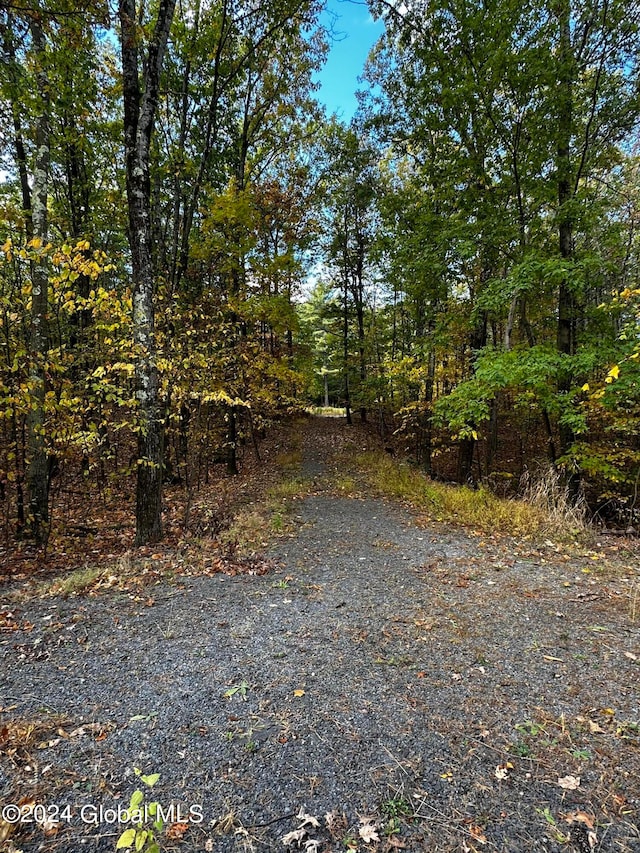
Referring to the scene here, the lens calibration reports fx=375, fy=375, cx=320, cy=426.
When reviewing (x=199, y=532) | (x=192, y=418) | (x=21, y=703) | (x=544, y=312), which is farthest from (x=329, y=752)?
(x=544, y=312)

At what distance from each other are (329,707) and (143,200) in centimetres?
569

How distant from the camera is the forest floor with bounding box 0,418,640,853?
1685mm

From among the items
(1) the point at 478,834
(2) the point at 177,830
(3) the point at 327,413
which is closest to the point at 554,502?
(1) the point at 478,834

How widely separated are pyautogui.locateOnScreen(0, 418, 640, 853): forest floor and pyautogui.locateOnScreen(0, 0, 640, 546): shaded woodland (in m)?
2.28

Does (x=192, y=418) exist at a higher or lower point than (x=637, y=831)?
higher

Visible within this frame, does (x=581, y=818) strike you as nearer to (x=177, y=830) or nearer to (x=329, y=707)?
(x=329, y=707)

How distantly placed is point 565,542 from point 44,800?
19.7ft

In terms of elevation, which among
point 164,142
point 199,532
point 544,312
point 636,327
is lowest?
point 199,532

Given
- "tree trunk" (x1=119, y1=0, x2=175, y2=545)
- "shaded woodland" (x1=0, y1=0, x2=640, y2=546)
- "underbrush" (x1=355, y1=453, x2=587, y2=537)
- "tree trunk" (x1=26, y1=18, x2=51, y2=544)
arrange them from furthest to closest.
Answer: "underbrush" (x1=355, y1=453, x2=587, y2=537) < "tree trunk" (x1=26, y1=18, x2=51, y2=544) < "shaded woodland" (x1=0, y1=0, x2=640, y2=546) < "tree trunk" (x1=119, y1=0, x2=175, y2=545)

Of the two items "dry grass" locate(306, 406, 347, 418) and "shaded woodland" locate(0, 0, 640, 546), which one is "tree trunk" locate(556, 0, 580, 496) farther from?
"dry grass" locate(306, 406, 347, 418)

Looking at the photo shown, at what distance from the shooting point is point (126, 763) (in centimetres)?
196

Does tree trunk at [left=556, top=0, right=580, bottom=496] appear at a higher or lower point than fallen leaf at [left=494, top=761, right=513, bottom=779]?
higher

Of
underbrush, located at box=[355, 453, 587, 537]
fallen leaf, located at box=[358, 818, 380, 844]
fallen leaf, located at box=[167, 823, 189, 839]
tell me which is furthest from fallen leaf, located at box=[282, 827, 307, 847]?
underbrush, located at box=[355, 453, 587, 537]

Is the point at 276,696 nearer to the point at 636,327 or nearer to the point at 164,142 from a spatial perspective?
the point at 636,327
